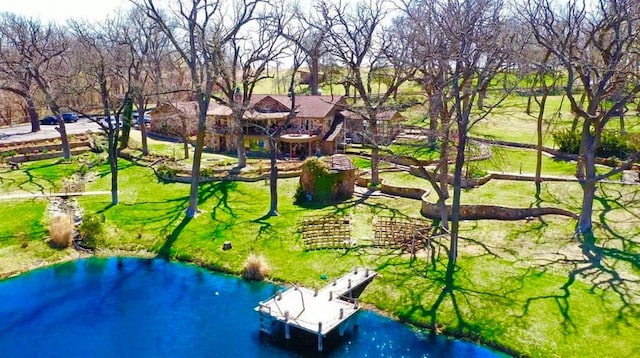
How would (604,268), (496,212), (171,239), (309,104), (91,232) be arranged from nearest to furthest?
(604,268), (91,232), (496,212), (171,239), (309,104)

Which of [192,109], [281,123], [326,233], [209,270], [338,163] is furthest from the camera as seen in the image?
[192,109]

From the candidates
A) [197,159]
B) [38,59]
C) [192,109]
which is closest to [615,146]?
[197,159]

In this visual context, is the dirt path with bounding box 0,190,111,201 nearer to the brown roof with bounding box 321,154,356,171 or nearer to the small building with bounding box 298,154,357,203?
the small building with bounding box 298,154,357,203

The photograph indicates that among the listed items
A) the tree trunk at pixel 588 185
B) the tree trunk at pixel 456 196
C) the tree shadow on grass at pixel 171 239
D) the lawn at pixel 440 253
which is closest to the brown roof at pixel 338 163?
the lawn at pixel 440 253

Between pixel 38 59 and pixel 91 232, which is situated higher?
pixel 38 59

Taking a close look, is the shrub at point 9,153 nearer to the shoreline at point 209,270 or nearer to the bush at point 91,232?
the bush at point 91,232

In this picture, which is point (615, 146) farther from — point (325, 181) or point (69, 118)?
point (69, 118)

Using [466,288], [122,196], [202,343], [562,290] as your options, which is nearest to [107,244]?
[122,196]
